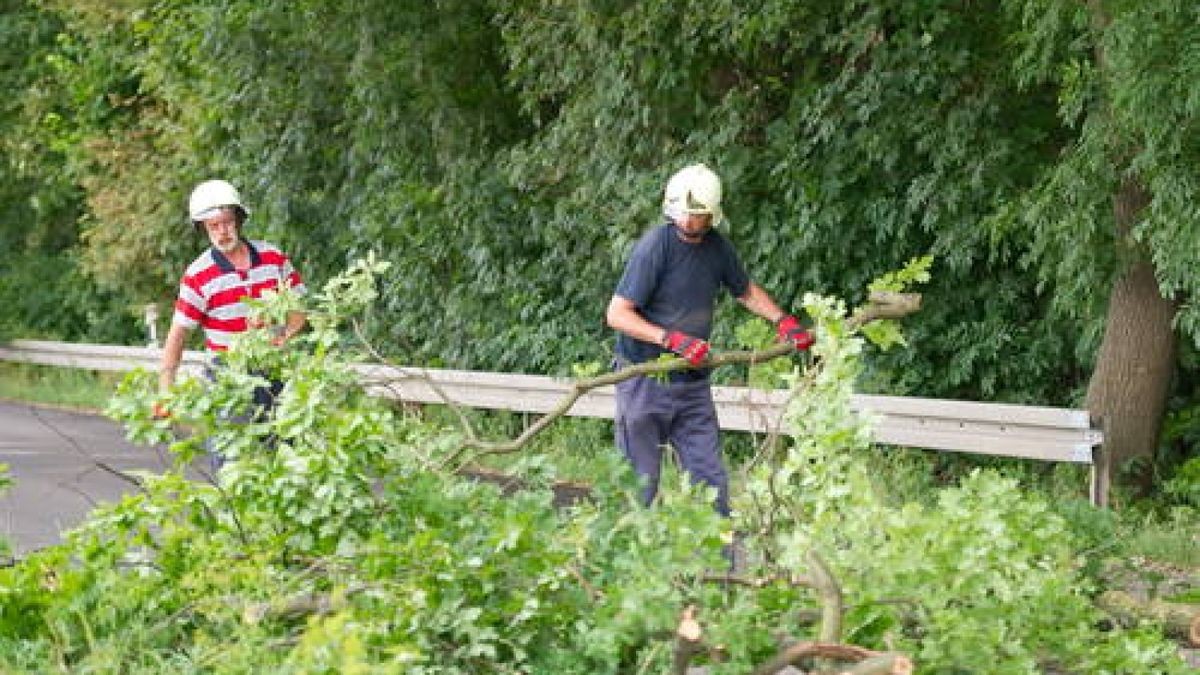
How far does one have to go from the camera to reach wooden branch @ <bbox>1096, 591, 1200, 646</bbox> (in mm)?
7027

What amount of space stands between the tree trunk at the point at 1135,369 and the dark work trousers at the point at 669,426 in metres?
3.98

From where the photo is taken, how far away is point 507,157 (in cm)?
1828

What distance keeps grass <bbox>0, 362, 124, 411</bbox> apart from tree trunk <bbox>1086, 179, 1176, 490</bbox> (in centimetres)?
1184

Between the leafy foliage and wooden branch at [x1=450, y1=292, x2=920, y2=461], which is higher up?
wooden branch at [x1=450, y1=292, x2=920, y2=461]

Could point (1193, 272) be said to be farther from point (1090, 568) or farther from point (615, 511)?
point (615, 511)

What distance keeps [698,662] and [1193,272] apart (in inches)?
248

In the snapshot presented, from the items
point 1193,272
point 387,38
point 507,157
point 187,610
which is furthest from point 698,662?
point 387,38

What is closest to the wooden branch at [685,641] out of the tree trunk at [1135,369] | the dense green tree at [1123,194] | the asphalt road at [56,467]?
the asphalt road at [56,467]

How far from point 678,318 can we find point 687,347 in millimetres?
454

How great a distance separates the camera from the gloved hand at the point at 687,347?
8508 millimetres

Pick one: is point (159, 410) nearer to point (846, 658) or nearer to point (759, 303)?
point (846, 658)

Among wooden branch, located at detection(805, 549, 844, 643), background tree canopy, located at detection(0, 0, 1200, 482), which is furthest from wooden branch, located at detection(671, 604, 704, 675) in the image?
background tree canopy, located at detection(0, 0, 1200, 482)

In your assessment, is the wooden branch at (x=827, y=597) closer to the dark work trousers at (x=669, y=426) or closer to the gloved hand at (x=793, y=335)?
the gloved hand at (x=793, y=335)

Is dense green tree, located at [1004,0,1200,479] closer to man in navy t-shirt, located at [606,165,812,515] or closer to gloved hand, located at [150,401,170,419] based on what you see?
man in navy t-shirt, located at [606,165,812,515]
